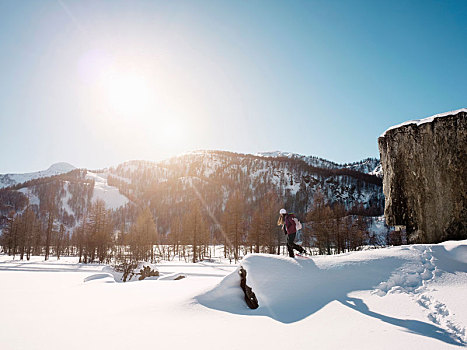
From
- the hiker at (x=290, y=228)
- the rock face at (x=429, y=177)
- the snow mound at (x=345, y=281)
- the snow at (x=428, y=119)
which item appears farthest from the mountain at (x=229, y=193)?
the snow mound at (x=345, y=281)

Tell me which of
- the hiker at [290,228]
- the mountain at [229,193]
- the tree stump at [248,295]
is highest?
the mountain at [229,193]

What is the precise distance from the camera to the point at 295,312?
6.19m

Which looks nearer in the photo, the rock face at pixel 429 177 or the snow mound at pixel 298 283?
the snow mound at pixel 298 283

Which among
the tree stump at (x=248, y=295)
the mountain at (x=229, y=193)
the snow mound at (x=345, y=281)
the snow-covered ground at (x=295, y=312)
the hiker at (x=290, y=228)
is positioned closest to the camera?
the snow-covered ground at (x=295, y=312)

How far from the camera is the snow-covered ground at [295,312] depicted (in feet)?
15.6

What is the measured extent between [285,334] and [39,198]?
22588cm

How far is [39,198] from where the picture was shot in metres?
184

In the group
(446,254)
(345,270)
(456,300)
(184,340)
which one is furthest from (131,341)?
(446,254)

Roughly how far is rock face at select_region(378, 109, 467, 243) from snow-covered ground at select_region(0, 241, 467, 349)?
8.48 ft

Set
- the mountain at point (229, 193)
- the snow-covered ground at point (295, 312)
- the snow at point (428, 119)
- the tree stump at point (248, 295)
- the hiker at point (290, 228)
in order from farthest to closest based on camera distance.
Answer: the mountain at point (229, 193)
the snow at point (428, 119)
the hiker at point (290, 228)
the tree stump at point (248, 295)
the snow-covered ground at point (295, 312)

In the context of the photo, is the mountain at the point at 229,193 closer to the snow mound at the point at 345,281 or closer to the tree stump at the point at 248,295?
the tree stump at the point at 248,295

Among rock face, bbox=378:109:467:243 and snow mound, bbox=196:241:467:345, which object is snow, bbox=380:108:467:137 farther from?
snow mound, bbox=196:241:467:345

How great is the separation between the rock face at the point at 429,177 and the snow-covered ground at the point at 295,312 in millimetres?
2585

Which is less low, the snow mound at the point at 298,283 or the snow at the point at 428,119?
the snow at the point at 428,119
